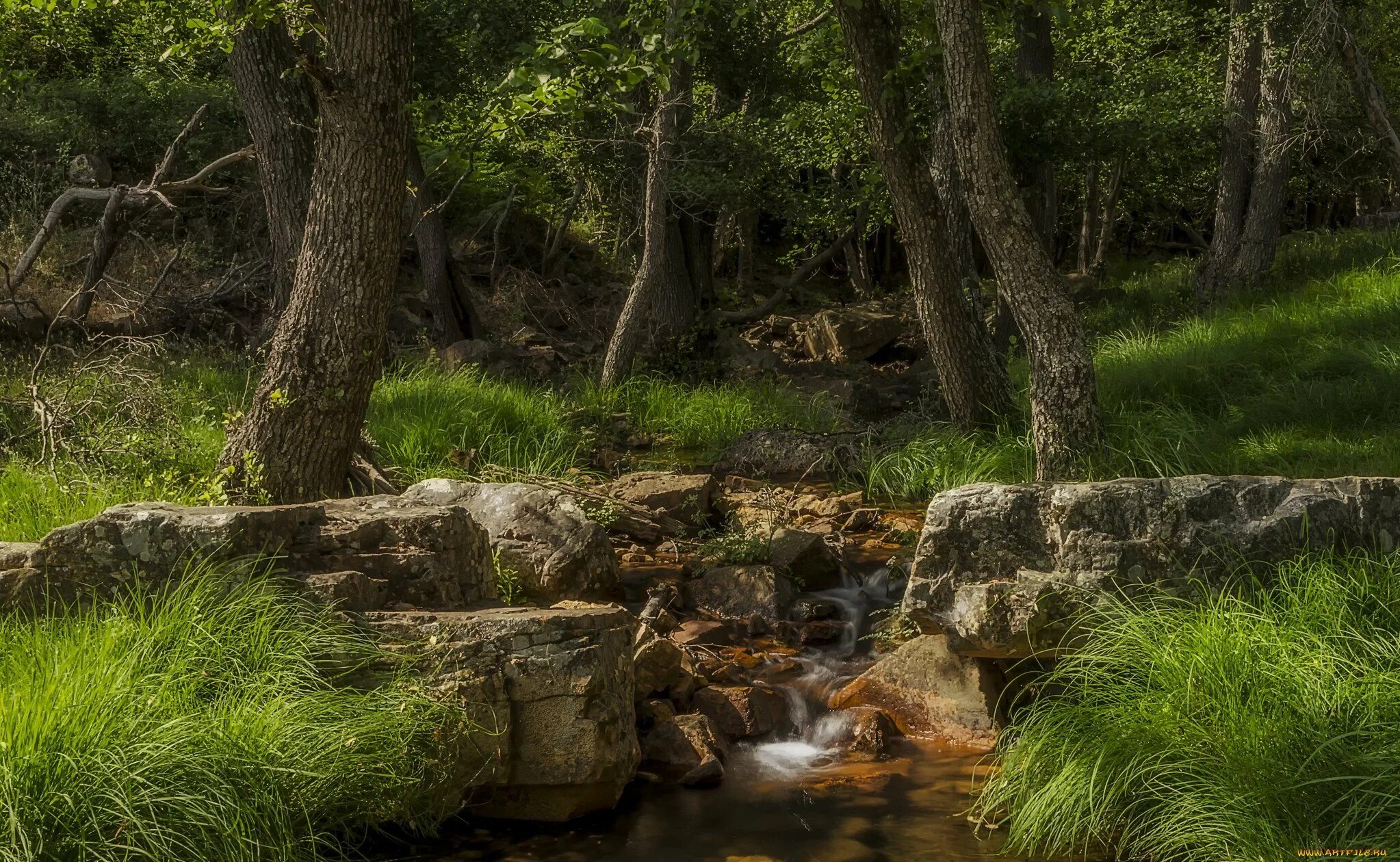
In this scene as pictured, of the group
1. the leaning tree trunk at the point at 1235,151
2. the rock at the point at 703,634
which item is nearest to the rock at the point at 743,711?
the rock at the point at 703,634

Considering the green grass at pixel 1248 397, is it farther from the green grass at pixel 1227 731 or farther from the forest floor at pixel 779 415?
the green grass at pixel 1227 731

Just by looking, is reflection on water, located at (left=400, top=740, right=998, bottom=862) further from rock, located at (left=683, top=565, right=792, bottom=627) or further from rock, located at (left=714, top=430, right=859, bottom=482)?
rock, located at (left=714, top=430, right=859, bottom=482)

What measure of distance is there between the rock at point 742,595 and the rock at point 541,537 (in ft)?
1.72

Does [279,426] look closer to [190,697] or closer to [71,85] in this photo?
[190,697]

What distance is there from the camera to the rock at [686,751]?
17.3 feet

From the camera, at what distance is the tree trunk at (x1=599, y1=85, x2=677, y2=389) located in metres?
12.7

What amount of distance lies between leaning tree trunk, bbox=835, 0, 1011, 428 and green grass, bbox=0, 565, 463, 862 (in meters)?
6.13

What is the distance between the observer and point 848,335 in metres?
16.4

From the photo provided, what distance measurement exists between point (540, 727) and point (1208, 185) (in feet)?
71.8

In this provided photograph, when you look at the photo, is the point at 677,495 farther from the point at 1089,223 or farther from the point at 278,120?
the point at 1089,223

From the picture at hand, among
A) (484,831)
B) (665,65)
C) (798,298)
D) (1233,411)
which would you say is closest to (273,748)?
(484,831)

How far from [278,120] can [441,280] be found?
521cm

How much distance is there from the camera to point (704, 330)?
1562 cm

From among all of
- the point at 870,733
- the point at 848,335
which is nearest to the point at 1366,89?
the point at 848,335
